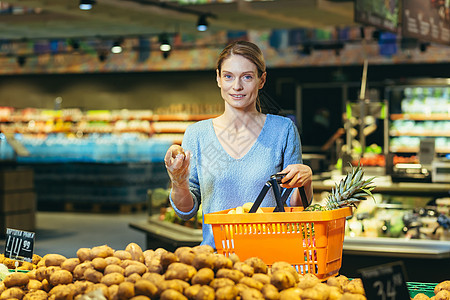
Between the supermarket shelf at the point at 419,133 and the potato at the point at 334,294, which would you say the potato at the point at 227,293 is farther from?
the supermarket shelf at the point at 419,133

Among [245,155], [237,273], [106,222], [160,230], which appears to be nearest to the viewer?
[237,273]

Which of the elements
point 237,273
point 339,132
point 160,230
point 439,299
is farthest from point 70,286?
point 339,132

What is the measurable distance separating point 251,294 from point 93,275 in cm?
51

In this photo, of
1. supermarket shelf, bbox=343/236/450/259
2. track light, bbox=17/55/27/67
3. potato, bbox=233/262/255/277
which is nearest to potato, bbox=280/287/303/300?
potato, bbox=233/262/255/277

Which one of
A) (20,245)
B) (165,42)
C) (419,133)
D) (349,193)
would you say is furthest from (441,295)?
(419,133)

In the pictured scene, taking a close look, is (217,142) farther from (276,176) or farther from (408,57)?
(408,57)

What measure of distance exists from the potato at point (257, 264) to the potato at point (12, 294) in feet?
2.25

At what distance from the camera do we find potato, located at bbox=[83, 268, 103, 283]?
1879 mm

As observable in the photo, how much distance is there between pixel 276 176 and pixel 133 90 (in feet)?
49.5

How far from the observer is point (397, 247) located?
4.70m

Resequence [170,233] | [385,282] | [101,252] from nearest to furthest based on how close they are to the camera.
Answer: [385,282], [101,252], [170,233]

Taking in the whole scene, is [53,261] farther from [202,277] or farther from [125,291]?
[202,277]

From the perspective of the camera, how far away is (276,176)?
2.03 m

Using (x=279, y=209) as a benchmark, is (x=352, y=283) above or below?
below
